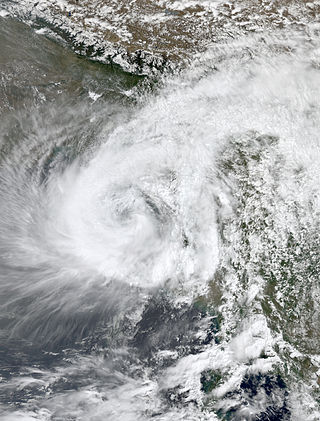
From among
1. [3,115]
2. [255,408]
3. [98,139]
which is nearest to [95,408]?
[255,408]

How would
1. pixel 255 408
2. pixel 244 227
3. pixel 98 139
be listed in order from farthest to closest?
1. pixel 98 139
2. pixel 244 227
3. pixel 255 408

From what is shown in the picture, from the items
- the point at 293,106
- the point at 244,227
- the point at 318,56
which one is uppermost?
the point at 318,56

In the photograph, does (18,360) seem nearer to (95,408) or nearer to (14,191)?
(95,408)

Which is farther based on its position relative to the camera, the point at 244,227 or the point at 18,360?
the point at 244,227

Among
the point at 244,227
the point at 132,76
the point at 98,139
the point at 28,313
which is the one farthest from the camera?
the point at 132,76

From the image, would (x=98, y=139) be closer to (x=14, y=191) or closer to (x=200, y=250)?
(x=14, y=191)

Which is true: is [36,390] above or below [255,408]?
below
